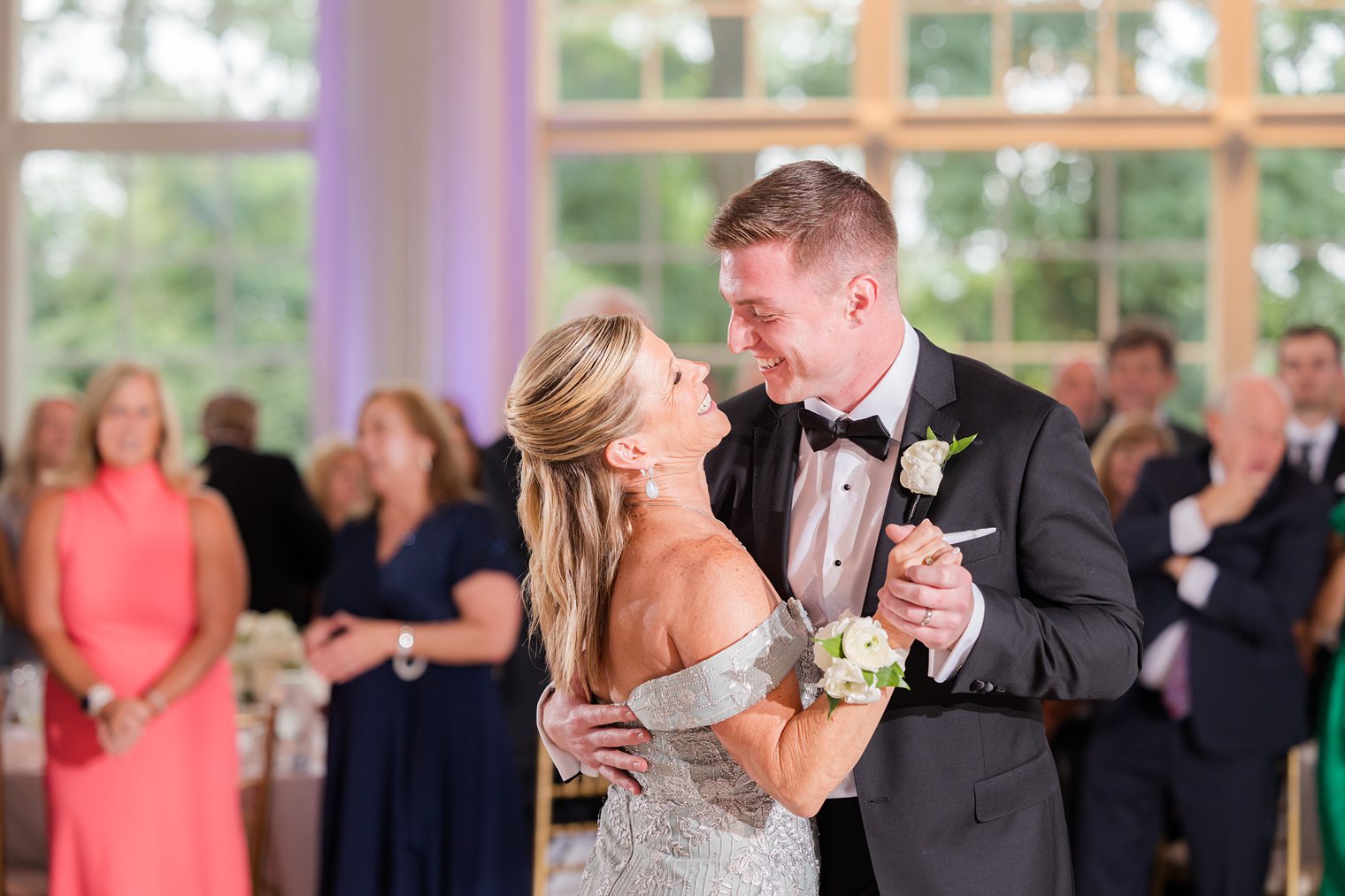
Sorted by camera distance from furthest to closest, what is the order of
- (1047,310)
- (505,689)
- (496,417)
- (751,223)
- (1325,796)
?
1. (1047,310)
2. (496,417)
3. (505,689)
4. (1325,796)
5. (751,223)

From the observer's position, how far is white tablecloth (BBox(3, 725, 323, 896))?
13.7 feet

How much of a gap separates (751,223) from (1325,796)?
2766 millimetres

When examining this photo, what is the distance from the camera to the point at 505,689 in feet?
15.1

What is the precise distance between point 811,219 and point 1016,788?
2.79ft

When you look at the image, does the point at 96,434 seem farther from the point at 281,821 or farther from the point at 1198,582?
the point at 1198,582

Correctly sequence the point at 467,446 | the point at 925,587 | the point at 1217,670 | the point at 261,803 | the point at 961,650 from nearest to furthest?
the point at 925,587 < the point at 961,650 < the point at 1217,670 < the point at 261,803 < the point at 467,446

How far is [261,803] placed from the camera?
4.07m

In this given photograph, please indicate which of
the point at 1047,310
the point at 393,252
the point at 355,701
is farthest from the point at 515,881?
the point at 1047,310

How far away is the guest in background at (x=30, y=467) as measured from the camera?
18.2 feet

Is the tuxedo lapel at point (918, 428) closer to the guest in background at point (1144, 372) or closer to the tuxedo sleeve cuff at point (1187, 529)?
the tuxedo sleeve cuff at point (1187, 529)

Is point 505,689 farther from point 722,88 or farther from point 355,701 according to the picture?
point 722,88

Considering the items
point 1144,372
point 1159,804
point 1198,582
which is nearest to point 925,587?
point 1198,582

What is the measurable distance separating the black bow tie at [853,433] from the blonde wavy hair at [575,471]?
0.32 meters

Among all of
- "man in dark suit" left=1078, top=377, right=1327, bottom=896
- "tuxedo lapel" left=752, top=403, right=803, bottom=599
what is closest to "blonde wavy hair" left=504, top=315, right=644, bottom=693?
"tuxedo lapel" left=752, top=403, right=803, bottom=599
